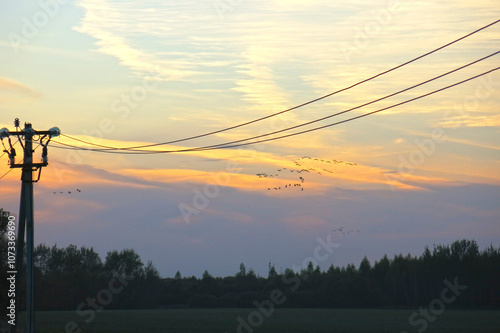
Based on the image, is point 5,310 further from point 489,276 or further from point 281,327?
point 489,276

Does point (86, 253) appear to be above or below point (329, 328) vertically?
above

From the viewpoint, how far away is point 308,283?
5743 inches

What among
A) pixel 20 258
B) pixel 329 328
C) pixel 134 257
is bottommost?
pixel 329 328

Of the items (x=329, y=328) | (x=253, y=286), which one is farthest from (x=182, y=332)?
(x=253, y=286)

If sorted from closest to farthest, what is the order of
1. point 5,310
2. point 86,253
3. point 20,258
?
1. point 20,258
2. point 5,310
3. point 86,253

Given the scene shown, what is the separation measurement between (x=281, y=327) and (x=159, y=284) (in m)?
74.3

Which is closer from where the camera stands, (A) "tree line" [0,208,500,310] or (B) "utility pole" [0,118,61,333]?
(B) "utility pole" [0,118,61,333]

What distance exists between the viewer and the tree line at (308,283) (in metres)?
136

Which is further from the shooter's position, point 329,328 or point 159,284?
point 159,284

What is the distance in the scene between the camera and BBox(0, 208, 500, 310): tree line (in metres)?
136

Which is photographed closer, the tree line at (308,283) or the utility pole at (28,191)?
the utility pole at (28,191)

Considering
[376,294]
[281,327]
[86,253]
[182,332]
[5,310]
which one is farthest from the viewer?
[86,253]

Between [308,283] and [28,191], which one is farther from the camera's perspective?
[308,283]

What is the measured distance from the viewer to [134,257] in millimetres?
158750
